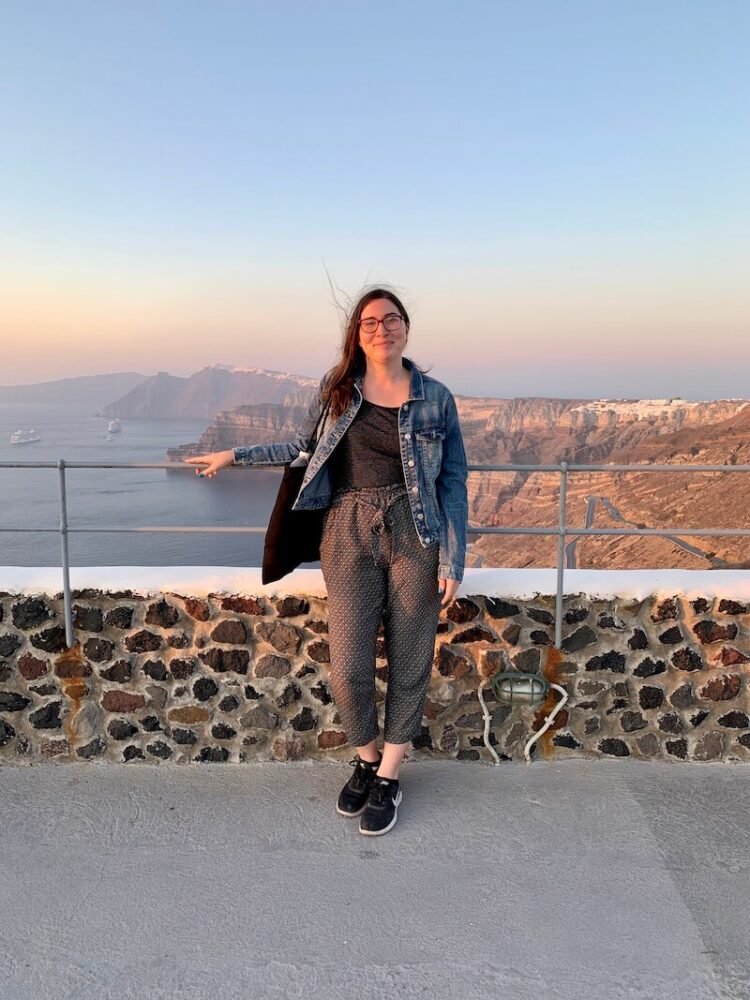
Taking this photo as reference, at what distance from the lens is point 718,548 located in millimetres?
17109

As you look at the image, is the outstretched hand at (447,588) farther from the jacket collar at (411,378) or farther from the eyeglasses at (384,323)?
the eyeglasses at (384,323)

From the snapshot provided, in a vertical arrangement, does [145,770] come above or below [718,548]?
above

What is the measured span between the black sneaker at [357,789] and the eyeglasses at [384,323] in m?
1.35

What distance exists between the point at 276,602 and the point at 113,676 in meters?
0.65

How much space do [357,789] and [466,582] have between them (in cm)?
77

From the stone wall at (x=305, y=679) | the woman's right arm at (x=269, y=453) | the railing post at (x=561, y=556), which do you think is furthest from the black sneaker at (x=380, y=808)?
the woman's right arm at (x=269, y=453)

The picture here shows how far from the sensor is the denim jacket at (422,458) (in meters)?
2.06

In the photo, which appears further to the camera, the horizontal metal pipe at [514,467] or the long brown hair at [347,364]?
the horizontal metal pipe at [514,467]

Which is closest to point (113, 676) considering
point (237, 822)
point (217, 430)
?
point (237, 822)

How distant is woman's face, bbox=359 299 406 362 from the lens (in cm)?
201

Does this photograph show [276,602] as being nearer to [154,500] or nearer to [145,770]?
[145,770]

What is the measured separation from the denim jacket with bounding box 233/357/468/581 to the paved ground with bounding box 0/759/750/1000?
82 centimetres

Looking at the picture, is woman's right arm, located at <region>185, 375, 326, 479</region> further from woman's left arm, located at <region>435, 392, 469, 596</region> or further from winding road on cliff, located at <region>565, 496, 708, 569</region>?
winding road on cliff, located at <region>565, 496, 708, 569</region>

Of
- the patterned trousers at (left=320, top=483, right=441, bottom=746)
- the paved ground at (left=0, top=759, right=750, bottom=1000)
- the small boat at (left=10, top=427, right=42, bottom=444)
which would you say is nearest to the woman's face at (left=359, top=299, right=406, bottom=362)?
the patterned trousers at (left=320, top=483, right=441, bottom=746)
